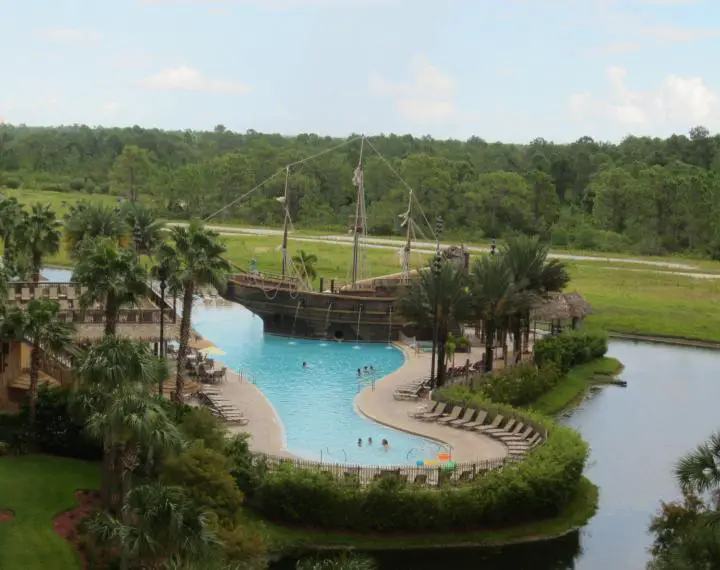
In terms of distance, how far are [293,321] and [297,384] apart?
13386mm

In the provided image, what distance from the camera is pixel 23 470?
32000 mm

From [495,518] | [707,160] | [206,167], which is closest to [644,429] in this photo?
[495,518]

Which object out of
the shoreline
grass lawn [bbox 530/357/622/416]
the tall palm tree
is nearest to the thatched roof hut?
grass lawn [bbox 530/357/622/416]

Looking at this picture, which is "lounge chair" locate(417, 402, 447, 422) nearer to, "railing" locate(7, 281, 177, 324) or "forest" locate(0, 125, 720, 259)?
"railing" locate(7, 281, 177, 324)

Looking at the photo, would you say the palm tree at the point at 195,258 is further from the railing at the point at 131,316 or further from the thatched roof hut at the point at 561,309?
the thatched roof hut at the point at 561,309

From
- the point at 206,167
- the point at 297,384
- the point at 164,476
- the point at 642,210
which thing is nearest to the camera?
the point at 164,476

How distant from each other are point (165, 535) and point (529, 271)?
3524 centimetres

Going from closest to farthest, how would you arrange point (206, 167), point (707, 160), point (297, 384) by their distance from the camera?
point (297, 384) < point (206, 167) < point (707, 160)

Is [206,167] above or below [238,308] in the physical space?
above

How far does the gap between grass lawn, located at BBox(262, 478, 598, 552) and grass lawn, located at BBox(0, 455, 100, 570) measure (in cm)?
589

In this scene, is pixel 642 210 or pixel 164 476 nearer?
pixel 164 476

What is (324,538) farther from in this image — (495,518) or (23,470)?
(23,470)

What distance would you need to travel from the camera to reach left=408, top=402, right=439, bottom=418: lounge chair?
4345 cm

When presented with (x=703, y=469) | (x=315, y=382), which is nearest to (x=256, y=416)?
(x=315, y=382)
